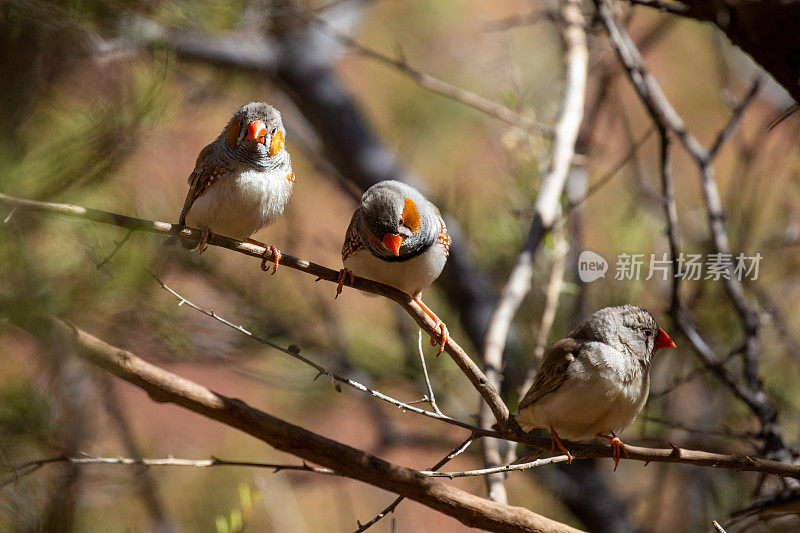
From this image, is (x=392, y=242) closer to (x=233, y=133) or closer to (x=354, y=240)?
(x=354, y=240)

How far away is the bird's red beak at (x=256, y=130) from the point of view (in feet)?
3.06

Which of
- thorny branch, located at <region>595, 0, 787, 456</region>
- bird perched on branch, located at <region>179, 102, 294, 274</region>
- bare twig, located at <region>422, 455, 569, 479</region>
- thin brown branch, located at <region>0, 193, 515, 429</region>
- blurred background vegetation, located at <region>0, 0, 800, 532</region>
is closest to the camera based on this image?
thin brown branch, located at <region>0, 193, 515, 429</region>

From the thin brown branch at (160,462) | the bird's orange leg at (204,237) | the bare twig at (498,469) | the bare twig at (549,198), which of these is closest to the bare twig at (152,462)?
the thin brown branch at (160,462)

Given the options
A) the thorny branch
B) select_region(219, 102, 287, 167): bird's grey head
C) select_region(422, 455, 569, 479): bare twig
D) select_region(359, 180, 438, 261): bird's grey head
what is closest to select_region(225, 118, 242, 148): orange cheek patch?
select_region(219, 102, 287, 167): bird's grey head

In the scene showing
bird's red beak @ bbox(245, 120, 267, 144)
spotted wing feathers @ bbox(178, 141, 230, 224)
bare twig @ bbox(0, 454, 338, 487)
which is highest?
bird's red beak @ bbox(245, 120, 267, 144)

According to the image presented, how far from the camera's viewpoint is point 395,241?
1.12 m

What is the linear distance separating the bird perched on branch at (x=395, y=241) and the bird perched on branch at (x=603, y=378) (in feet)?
0.84

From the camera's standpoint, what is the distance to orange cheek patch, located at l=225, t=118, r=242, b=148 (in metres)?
0.97

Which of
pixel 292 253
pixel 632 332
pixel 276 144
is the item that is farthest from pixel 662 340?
pixel 292 253

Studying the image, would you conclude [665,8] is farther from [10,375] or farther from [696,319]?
[696,319]

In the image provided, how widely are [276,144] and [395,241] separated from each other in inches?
9.3

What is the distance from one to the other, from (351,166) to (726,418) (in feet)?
5.19

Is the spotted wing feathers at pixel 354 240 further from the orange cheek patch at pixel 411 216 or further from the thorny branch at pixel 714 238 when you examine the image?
the thorny branch at pixel 714 238

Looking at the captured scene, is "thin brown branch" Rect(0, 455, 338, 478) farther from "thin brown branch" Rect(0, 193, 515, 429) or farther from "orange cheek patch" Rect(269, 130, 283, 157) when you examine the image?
"orange cheek patch" Rect(269, 130, 283, 157)
